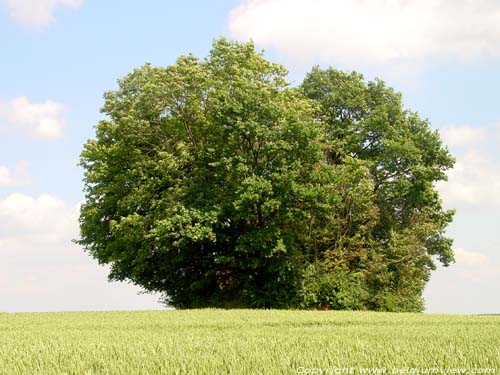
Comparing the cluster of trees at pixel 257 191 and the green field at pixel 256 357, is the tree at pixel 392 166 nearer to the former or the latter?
the cluster of trees at pixel 257 191

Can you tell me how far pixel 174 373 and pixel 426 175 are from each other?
120 ft

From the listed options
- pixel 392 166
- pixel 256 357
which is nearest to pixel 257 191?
pixel 392 166

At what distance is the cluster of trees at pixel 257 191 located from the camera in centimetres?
3691

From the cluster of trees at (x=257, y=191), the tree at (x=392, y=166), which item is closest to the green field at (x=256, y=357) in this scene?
the cluster of trees at (x=257, y=191)

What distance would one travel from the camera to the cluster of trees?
36.9m

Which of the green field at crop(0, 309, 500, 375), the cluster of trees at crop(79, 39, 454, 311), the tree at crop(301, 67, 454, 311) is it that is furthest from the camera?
the tree at crop(301, 67, 454, 311)

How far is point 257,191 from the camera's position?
A: 35.2 metres

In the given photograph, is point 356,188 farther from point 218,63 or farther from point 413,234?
point 218,63

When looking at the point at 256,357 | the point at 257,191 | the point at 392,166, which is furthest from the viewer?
the point at 392,166

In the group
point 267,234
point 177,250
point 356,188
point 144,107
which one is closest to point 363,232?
point 356,188

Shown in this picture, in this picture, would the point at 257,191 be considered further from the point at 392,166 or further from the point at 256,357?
the point at 256,357

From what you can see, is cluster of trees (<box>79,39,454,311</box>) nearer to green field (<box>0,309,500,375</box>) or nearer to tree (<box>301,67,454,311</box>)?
tree (<box>301,67,454,311</box>)

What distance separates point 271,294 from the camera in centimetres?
3834

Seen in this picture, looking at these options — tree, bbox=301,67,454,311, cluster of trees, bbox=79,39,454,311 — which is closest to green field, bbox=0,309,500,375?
cluster of trees, bbox=79,39,454,311
